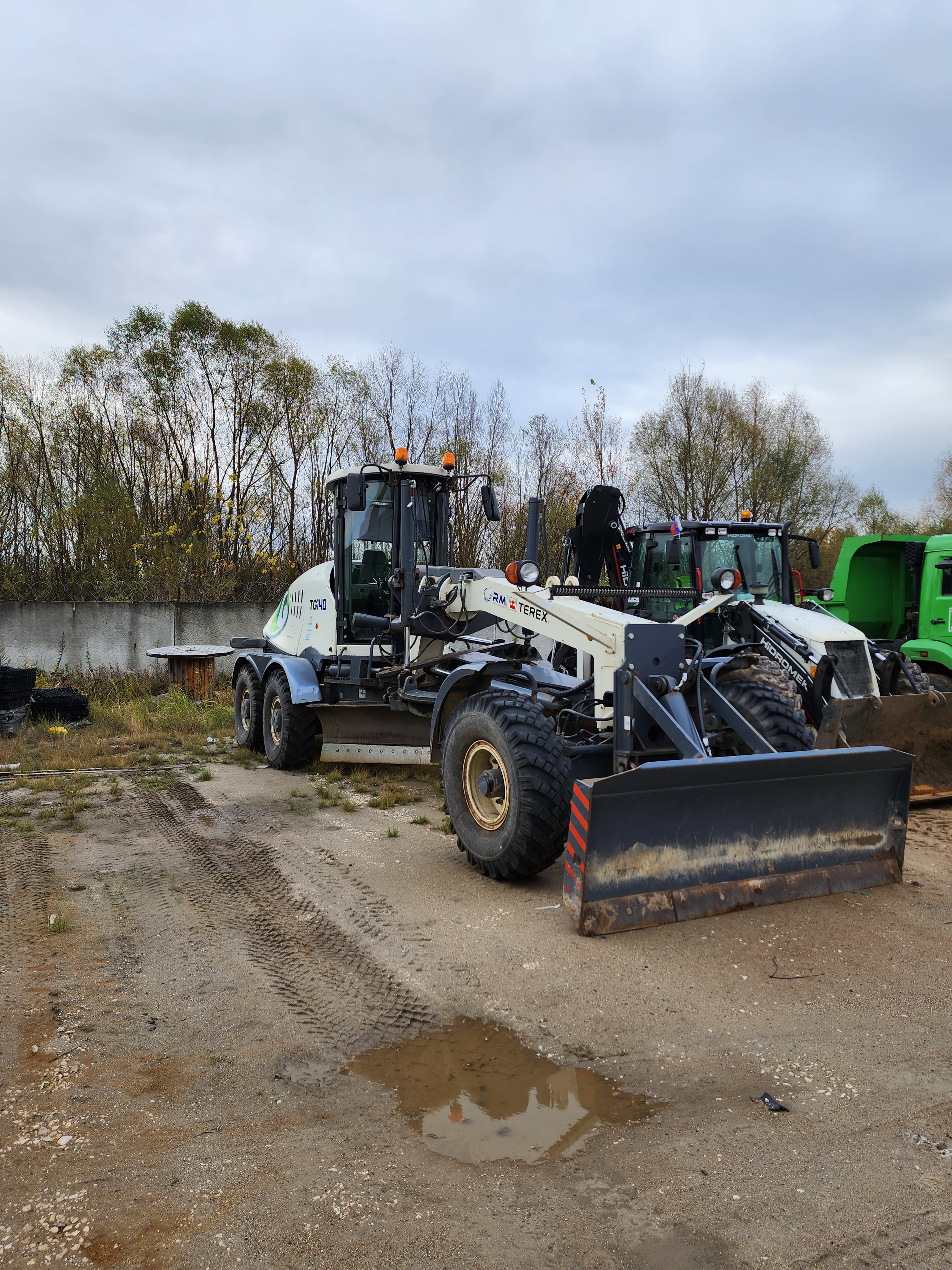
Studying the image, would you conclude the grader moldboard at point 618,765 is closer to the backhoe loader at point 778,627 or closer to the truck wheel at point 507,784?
the truck wheel at point 507,784

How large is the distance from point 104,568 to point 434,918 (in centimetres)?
1366

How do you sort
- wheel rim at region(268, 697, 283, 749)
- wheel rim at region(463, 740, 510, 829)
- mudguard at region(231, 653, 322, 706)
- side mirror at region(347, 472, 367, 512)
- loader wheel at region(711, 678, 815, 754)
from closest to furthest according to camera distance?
wheel rim at region(463, 740, 510, 829), loader wheel at region(711, 678, 815, 754), side mirror at region(347, 472, 367, 512), mudguard at region(231, 653, 322, 706), wheel rim at region(268, 697, 283, 749)

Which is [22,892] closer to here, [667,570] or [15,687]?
[667,570]

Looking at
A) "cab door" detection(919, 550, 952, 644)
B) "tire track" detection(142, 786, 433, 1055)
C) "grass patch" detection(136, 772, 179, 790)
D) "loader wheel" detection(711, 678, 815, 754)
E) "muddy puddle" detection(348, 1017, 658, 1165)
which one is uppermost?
"cab door" detection(919, 550, 952, 644)

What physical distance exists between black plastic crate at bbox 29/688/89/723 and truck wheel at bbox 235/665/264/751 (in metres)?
2.76

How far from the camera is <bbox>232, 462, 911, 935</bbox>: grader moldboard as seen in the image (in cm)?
441

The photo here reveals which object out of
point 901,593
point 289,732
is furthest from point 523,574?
point 901,593

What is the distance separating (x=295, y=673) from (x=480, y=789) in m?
4.04

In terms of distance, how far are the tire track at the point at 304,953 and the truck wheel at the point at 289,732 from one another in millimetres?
2470

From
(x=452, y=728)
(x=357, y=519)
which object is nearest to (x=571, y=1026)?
(x=452, y=728)

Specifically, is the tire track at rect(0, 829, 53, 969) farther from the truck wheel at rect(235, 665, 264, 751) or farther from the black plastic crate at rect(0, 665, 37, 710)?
the black plastic crate at rect(0, 665, 37, 710)

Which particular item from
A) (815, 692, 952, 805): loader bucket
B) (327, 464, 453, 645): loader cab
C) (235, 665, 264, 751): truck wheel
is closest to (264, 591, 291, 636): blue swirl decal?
(235, 665, 264, 751): truck wheel

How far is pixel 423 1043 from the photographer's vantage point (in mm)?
3426

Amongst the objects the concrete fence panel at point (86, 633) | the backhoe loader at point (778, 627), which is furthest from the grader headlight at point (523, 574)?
the concrete fence panel at point (86, 633)
